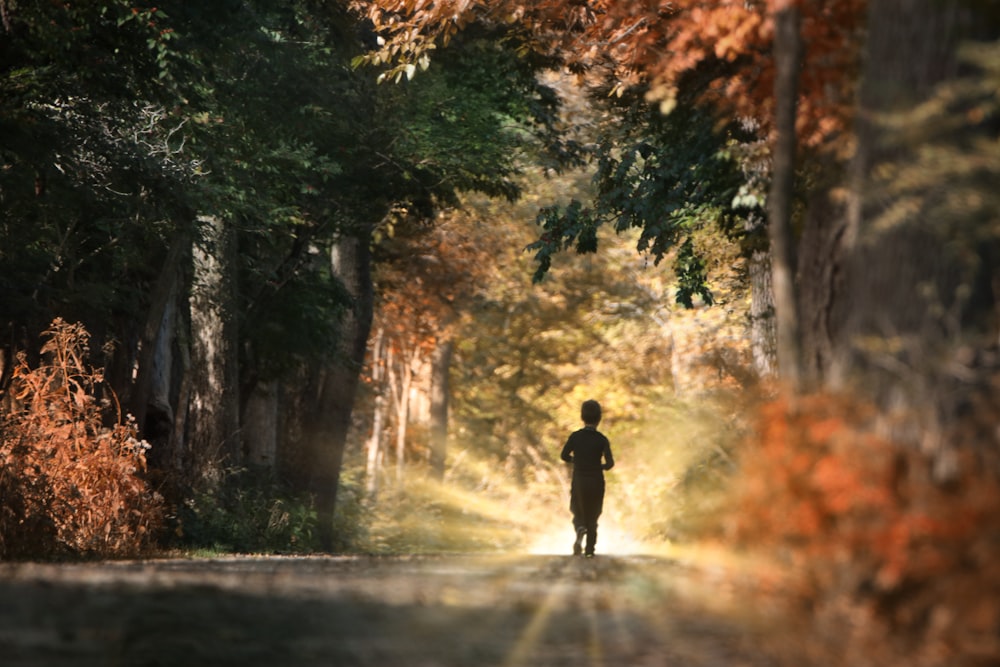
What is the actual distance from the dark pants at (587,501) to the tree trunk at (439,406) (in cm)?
2784

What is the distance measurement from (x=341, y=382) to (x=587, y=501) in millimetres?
11350

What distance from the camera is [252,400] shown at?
28.5m

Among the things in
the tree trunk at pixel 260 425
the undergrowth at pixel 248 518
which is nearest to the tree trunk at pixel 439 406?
the tree trunk at pixel 260 425

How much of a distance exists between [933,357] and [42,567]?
7382 mm

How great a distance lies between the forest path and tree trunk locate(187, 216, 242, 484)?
43.5ft

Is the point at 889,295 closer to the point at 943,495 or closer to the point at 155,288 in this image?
the point at 943,495

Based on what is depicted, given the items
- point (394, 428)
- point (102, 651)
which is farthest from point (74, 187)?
point (394, 428)

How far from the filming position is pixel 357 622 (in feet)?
27.8

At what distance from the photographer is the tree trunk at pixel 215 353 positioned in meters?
24.7

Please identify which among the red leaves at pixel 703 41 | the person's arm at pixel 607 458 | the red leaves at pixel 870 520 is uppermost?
the red leaves at pixel 703 41

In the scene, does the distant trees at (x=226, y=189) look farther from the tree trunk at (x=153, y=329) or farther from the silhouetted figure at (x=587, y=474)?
the silhouetted figure at (x=587, y=474)

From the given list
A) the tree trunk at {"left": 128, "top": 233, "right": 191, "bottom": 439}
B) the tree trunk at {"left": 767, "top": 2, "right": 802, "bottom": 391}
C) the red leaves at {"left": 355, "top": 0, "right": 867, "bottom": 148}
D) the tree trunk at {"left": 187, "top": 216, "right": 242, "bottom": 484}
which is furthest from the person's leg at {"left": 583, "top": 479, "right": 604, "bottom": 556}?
the tree trunk at {"left": 767, "top": 2, "right": 802, "bottom": 391}

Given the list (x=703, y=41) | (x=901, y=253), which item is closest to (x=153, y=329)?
(x=703, y=41)

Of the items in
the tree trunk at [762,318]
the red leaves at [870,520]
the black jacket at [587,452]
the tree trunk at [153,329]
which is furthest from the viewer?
the tree trunk at [153,329]
